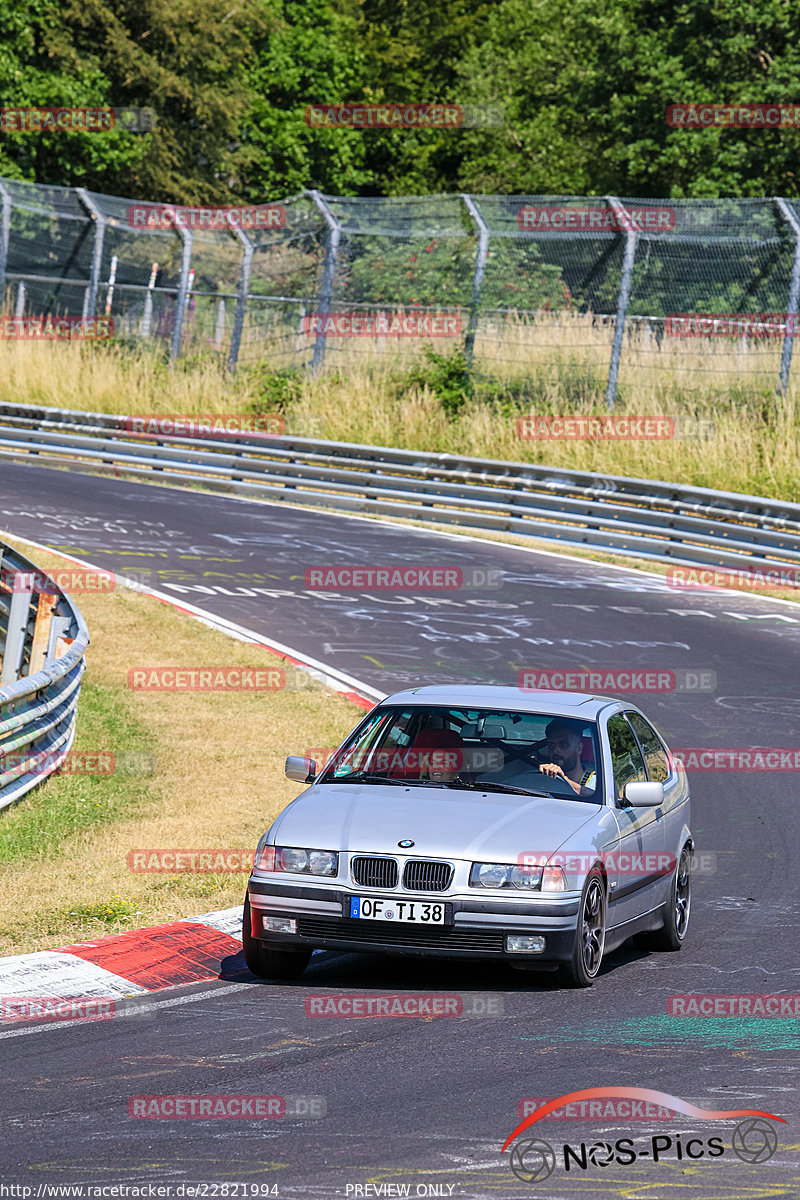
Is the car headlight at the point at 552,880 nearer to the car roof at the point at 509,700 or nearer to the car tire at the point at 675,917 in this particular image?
the car roof at the point at 509,700

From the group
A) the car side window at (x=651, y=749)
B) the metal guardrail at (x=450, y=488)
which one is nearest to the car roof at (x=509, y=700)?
the car side window at (x=651, y=749)

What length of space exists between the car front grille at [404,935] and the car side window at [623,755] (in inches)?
57.4

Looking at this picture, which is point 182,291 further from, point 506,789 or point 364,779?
point 506,789

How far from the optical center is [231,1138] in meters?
5.45

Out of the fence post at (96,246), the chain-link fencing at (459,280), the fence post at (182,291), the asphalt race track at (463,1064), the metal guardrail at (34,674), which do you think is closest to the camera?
the asphalt race track at (463,1064)

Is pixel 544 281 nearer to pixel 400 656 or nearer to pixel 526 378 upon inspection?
pixel 526 378

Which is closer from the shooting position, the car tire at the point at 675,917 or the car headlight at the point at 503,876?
the car headlight at the point at 503,876

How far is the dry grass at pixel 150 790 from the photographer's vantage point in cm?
927

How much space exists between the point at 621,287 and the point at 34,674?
53.5ft

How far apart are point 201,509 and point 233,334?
24.3 ft

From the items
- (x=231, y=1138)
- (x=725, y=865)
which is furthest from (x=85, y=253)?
(x=231, y=1138)

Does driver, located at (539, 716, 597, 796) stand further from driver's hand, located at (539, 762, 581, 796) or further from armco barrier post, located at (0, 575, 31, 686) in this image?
armco barrier post, located at (0, 575, 31, 686)

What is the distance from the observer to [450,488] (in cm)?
2534

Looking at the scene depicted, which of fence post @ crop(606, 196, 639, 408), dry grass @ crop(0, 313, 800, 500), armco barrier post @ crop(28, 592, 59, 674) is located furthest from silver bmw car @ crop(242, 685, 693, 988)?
fence post @ crop(606, 196, 639, 408)
